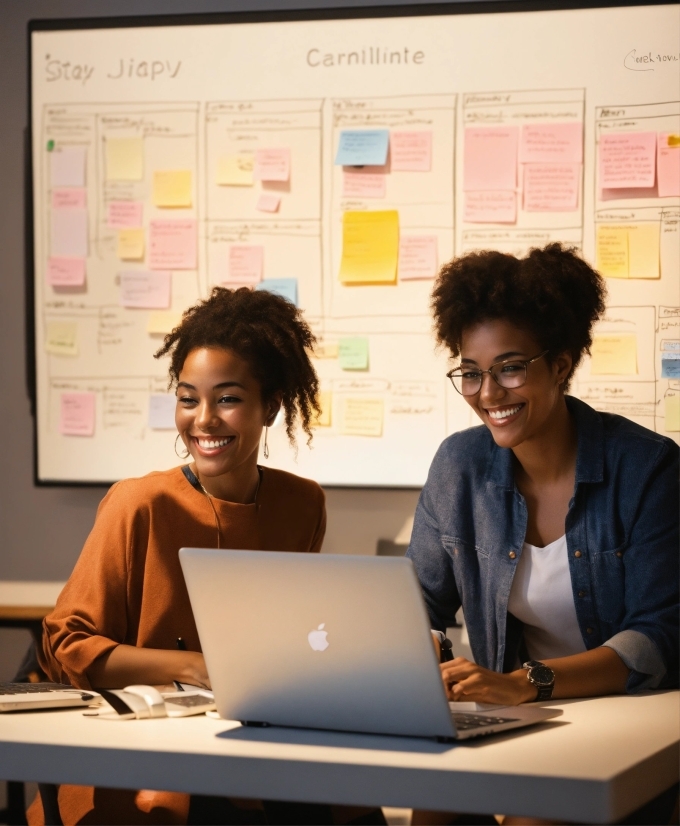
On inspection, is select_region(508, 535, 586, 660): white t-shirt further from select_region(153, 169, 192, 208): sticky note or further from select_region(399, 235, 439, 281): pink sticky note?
select_region(153, 169, 192, 208): sticky note

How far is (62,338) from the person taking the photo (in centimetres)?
315

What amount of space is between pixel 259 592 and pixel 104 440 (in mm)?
1885

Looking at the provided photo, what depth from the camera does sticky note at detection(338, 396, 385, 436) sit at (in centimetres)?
298

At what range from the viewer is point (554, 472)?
200cm

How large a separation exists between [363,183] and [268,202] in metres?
0.27

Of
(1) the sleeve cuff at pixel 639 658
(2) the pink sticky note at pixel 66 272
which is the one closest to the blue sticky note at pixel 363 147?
(2) the pink sticky note at pixel 66 272

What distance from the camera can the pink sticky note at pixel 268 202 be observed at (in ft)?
9.95

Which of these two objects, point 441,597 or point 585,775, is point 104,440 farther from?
point 585,775

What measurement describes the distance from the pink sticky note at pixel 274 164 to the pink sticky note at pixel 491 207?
515mm

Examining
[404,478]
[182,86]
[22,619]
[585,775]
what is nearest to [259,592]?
[585,775]

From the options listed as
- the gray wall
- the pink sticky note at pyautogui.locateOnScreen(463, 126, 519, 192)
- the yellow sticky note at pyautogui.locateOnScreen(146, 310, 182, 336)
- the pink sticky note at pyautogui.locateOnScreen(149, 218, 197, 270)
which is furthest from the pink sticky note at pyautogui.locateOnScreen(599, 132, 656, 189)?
the gray wall

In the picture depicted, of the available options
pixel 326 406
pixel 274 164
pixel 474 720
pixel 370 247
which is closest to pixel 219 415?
pixel 474 720

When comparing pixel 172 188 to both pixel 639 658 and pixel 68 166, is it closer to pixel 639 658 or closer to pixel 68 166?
pixel 68 166

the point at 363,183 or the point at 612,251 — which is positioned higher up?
the point at 363,183
